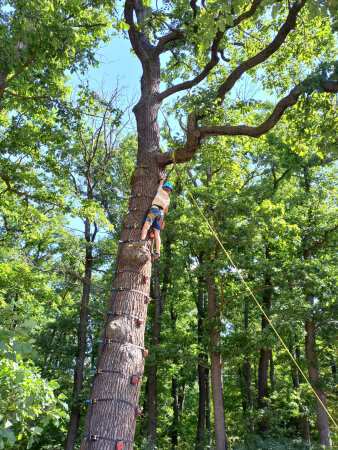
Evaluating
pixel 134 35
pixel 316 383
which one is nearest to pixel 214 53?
pixel 134 35

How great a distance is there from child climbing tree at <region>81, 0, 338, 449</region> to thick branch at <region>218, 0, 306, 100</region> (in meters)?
0.01

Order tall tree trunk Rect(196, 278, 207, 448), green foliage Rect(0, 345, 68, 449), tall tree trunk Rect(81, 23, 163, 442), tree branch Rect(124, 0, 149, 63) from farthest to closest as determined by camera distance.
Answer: tall tree trunk Rect(196, 278, 207, 448), tree branch Rect(124, 0, 149, 63), tall tree trunk Rect(81, 23, 163, 442), green foliage Rect(0, 345, 68, 449)

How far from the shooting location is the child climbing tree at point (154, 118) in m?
3.37

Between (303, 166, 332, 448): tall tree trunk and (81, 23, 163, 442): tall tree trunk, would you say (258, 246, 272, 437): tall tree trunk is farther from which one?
(81, 23, 163, 442): tall tree trunk

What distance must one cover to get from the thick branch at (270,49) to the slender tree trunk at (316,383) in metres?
9.21

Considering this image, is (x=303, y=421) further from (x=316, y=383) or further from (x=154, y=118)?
(x=154, y=118)

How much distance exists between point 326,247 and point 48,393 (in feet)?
40.0

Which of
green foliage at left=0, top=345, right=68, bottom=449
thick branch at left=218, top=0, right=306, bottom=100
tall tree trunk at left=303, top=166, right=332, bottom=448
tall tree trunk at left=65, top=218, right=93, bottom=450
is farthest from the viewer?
tall tree trunk at left=65, top=218, right=93, bottom=450

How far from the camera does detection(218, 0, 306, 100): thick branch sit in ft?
16.9

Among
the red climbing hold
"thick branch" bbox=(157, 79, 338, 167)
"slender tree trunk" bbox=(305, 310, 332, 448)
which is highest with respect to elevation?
"thick branch" bbox=(157, 79, 338, 167)

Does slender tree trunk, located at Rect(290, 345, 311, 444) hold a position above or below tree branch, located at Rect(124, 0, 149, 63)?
below

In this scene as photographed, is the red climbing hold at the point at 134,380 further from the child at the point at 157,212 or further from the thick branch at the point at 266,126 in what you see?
the thick branch at the point at 266,126

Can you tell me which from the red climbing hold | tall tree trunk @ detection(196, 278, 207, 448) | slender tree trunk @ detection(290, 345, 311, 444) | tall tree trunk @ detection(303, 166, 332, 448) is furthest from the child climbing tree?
slender tree trunk @ detection(290, 345, 311, 444)

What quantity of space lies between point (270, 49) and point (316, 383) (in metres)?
10.4
